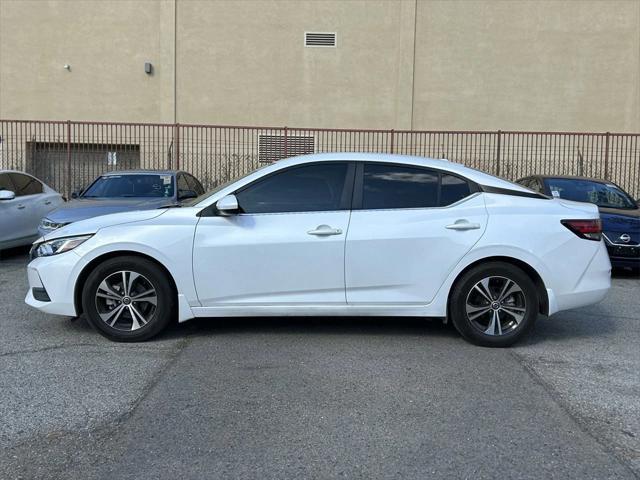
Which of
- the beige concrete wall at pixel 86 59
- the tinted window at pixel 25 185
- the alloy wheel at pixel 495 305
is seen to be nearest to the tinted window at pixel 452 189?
the alloy wheel at pixel 495 305

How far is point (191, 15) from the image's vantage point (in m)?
20.4

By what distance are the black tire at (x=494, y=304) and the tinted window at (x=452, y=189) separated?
25.1 inches

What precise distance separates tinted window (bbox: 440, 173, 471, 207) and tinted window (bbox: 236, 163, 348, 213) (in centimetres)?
89

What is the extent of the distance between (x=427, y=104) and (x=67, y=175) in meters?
11.2

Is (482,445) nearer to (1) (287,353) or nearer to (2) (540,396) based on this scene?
(2) (540,396)

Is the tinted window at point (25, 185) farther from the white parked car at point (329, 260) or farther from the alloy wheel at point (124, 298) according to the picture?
the alloy wheel at point (124, 298)

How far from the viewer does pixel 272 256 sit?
18.2ft

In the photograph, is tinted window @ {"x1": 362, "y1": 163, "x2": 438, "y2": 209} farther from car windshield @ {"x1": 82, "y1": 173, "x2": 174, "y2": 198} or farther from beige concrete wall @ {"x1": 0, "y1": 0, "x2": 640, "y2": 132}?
beige concrete wall @ {"x1": 0, "y1": 0, "x2": 640, "y2": 132}

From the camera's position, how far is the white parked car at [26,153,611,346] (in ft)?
18.2

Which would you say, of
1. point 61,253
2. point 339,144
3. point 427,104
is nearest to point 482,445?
point 61,253

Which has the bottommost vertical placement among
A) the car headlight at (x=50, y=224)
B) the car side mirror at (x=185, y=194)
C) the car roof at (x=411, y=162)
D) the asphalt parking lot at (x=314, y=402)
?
the asphalt parking lot at (x=314, y=402)

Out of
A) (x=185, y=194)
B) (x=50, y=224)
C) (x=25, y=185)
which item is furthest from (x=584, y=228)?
(x=25, y=185)

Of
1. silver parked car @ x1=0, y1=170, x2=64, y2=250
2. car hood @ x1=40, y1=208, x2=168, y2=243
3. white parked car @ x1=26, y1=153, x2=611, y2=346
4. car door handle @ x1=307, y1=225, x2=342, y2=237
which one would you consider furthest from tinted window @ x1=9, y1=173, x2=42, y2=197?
car door handle @ x1=307, y1=225, x2=342, y2=237

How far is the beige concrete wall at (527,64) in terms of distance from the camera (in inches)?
805
